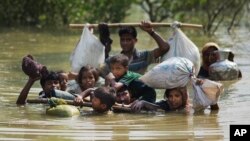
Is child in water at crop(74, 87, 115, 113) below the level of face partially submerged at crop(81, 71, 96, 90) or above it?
below

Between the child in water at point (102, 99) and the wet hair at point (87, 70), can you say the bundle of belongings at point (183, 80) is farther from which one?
the child in water at point (102, 99)

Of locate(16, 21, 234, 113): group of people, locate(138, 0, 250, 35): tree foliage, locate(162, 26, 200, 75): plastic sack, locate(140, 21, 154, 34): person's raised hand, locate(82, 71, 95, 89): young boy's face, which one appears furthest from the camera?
locate(138, 0, 250, 35): tree foliage

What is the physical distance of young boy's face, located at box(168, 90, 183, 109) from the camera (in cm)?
761

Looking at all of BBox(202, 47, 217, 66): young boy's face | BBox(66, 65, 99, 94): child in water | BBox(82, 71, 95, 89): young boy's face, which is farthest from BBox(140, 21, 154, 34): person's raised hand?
BBox(202, 47, 217, 66): young boy's face

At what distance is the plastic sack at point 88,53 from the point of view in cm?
883

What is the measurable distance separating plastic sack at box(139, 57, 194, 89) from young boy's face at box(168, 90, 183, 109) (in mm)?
85

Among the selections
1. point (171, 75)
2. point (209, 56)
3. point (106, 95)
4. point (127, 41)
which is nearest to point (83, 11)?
point (209, 56)

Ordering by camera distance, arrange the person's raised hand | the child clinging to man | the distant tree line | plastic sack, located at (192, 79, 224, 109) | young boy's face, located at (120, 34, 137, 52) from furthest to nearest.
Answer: the distant tree line → young boy's face, located at (120, 34, 137, 52) → the person's raised hand → the child clinging to man → plastic sack, located at (192, 79, 224, 109)

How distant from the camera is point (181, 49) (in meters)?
8.73

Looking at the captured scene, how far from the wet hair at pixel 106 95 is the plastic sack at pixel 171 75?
0.63 m

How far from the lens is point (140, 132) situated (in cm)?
641

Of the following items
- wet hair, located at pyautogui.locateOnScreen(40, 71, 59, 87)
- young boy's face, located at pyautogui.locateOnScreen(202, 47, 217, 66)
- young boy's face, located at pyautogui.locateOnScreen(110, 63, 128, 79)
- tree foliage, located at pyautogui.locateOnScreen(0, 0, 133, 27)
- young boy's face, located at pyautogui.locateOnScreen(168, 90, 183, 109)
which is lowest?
young boy's face, located at pyautogui.locateOnScreen(168, 90, 183, 109)

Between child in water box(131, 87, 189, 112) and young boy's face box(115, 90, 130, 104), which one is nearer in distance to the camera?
child in water box(131, 87, 189, 112)

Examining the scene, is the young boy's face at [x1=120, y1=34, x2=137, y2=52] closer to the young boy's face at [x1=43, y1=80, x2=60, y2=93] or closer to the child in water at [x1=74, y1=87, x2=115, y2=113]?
the young boy's face at [x1=43, y1=80, x2=60, y2=93]
